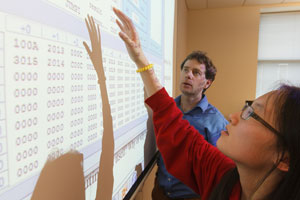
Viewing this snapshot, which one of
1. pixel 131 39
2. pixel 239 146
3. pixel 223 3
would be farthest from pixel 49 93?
pixel 223 3

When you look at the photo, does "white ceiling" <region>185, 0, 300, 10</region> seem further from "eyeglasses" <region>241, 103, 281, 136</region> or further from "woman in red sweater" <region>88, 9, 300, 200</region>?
"eyeglasses" <region>241, 103, 281, 136</region>

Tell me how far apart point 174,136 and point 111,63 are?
1.41 ft

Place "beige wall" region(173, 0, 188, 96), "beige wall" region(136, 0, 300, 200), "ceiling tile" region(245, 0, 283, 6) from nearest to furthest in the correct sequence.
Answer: "beige wall" region(173, 0, 188, 96)
"ceiling tile" region(245, 0, 283, 6)
"beige wall" region(136, 0, 300, 200)

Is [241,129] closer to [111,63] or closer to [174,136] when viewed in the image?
[174,136]

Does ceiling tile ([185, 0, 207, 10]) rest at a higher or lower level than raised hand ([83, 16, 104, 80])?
higher

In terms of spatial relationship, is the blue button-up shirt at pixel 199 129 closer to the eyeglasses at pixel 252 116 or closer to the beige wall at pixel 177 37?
the eyeglasses at pixel 252 116

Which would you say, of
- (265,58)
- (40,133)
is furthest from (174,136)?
(265,58)

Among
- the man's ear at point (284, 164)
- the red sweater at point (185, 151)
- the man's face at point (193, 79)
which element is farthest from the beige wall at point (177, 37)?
the man's ear at point (284, 164)

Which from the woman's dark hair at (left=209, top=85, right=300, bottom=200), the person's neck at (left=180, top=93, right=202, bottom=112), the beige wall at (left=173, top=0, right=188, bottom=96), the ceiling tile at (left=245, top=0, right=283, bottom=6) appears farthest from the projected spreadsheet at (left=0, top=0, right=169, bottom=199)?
the ceiling tile at (left=245, top=0, right=283, bottom=6)

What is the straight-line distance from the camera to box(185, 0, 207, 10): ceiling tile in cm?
303

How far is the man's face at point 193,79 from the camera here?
1.31 m

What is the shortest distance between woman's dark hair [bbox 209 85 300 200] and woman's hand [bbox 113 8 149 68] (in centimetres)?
47

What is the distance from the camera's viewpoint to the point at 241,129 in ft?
2.12

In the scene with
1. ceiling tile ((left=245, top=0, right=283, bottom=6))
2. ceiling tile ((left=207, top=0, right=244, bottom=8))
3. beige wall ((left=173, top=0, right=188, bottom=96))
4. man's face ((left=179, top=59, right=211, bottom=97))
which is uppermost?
ceiling tile ((left=207, top=0, right=244, bottom=8))
